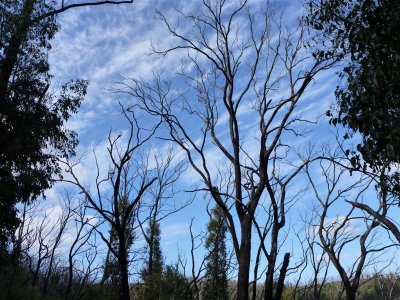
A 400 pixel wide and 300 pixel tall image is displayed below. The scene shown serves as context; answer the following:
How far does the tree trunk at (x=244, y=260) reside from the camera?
13.4 m

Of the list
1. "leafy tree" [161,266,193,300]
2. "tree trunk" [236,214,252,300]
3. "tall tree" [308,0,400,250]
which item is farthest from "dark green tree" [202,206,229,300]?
"tall tree" [308,0,400,250]

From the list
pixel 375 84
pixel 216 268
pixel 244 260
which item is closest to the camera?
pixel 375 84

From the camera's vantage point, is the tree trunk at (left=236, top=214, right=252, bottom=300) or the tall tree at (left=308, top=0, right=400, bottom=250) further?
the tree trunk at (left=236, top=214, right=252, bottom=300)

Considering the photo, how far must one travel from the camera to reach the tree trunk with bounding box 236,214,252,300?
44.0 ft

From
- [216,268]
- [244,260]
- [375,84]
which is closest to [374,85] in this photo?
[375,84]

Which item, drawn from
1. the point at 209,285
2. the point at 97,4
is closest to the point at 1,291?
the point at 97,4

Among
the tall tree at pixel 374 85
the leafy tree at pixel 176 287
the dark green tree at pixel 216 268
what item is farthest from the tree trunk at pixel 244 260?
the dark green tree at pixel 216 268

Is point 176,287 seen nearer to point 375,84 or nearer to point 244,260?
point 244,260

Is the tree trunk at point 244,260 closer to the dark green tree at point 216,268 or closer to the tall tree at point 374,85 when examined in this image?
the tall tree at point 374,85

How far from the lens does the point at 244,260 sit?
45.2ft

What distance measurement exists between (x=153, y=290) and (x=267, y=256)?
45.5 feet

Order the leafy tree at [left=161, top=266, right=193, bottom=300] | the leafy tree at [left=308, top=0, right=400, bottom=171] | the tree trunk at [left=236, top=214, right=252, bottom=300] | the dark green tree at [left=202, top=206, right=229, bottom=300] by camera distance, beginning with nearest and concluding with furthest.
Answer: the leafy tree at [left=308, top=0, right=400, bottom=171]
the tree trunk at [left=236, top=214, right=252, bottom=300]
the leafy tree at [left=161, top=266, right=193, bottom=300]
the dark green tree at [left=202, top=206, right=229, bottom=300]

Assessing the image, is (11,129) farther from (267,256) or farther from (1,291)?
(267,256)

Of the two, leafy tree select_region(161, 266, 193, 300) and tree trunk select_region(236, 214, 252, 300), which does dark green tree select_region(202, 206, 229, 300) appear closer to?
leafy tree select_region(161, 266, 193, 300)
